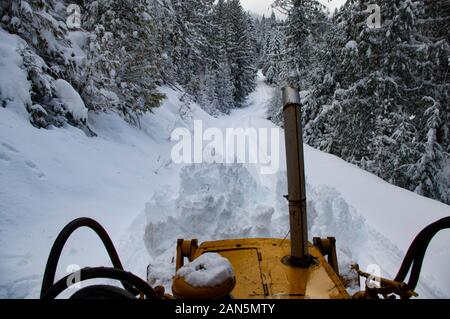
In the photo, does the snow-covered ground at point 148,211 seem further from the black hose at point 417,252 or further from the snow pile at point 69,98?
the black hose at point 417,252

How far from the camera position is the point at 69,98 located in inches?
322

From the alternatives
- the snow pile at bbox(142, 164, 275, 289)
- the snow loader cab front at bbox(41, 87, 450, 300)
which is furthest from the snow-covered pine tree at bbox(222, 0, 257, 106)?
the snow loader cab front at bbox(41, 87, 450, 300)

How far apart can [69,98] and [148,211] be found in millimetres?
4425

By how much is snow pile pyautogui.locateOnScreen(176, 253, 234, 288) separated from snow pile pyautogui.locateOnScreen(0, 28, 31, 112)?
22.8 ft

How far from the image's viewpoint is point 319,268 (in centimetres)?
237

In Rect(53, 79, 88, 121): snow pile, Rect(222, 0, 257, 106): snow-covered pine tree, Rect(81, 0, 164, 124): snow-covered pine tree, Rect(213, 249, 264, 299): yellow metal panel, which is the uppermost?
Rect(222, 0, 257, 106): snow-covered pine tree

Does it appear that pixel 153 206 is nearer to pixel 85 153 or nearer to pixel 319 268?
pixel 85 153

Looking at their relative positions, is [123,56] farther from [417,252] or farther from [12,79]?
[417,252]

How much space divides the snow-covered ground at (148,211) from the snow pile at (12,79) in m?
0.21

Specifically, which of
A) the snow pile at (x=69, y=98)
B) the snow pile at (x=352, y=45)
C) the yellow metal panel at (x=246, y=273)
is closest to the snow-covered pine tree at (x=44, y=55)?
the snow pile at (x=69, y=98)

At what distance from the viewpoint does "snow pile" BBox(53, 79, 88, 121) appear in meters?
8.00

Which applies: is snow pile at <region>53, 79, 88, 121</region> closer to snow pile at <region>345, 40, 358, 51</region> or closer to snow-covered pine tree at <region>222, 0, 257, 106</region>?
snow pile at <region>345, 40, 358, 51</region>
